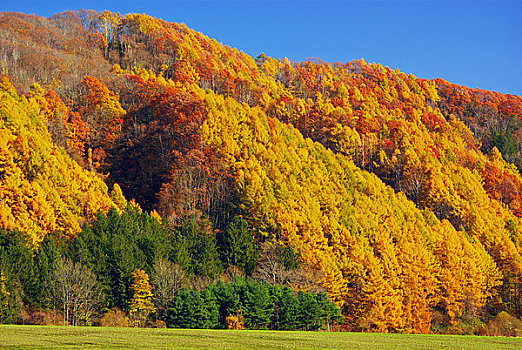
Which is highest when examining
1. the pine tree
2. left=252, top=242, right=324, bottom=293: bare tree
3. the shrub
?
left=252, top=242, right=324, bottom=293: bare tree

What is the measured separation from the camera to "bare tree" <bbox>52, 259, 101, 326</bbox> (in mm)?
66250

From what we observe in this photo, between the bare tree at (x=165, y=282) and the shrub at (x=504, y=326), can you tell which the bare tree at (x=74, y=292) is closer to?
the bare tree at (x=165, y=282)

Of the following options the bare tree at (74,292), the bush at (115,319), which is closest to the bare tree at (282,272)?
the bush at (115,319)

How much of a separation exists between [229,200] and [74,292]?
36676 mm

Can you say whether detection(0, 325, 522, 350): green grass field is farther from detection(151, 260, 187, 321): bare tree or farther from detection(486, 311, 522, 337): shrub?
detection(486, 311, 522, 337): shrub

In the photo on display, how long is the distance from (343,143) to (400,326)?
182 ft

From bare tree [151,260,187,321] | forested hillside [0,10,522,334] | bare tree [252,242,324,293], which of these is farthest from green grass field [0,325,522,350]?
bare tree [252,242,324,293]

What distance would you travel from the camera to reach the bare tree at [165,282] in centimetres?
7139

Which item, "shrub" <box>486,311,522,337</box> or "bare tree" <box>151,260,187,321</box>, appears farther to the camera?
"shrub" <box>486,311,522,337</box>

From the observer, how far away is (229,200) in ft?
328

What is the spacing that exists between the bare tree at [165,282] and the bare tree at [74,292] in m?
6.70

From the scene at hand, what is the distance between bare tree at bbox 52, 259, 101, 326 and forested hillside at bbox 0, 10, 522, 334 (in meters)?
0.41

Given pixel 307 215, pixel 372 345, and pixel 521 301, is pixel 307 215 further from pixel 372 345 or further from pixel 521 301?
pixel 372 345

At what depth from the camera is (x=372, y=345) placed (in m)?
38.0
